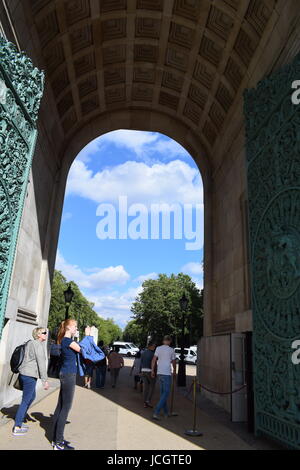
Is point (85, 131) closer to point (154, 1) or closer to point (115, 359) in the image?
point (154, 1)

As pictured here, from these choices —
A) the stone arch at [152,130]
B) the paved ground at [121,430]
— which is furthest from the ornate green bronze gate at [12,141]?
the stone arch at [152,130]

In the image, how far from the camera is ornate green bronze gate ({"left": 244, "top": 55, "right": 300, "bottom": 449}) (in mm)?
5980

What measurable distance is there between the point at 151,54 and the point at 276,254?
33.6 feet

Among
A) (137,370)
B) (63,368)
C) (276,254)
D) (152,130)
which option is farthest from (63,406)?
(152,130)

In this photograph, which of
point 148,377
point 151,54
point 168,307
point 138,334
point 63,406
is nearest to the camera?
point 63,406

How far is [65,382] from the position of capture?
5523 mm

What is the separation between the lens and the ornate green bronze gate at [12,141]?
243 inches

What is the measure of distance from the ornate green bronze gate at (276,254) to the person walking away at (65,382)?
3471 millimetres

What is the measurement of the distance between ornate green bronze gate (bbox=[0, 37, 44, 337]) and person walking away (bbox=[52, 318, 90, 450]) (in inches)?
46.4

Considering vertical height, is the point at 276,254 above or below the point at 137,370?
above

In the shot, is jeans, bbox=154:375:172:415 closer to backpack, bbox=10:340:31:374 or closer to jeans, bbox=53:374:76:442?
jeans, bbox=53:374:76:442

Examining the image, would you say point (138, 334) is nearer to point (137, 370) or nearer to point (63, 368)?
point (137, 370)
